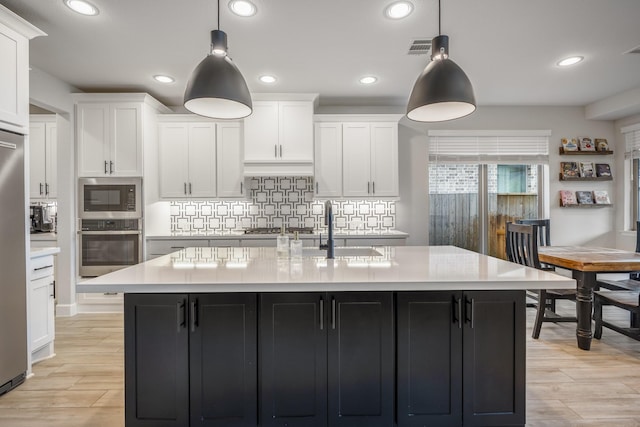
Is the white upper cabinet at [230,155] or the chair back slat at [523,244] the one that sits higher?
the white upper cabinet at [230,155]

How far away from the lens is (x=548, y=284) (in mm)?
1533

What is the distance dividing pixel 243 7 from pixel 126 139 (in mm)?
2352

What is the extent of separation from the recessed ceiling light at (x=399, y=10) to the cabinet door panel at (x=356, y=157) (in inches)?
72.7

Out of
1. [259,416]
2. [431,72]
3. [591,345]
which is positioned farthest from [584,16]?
[259,416]

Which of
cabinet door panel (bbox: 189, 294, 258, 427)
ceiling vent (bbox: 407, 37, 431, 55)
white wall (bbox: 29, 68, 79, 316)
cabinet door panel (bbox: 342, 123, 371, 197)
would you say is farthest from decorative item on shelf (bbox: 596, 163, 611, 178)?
white wall (bbox: 29, 68, 79, 316)

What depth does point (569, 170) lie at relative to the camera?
15.7ft

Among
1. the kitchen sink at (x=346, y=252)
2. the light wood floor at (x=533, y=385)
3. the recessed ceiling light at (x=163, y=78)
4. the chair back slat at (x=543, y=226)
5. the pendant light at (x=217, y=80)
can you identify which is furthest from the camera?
the chair back slat at (x=543, y=226)

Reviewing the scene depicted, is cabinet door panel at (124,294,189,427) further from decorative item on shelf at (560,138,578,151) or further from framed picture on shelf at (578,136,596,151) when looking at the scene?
framed picture on shelf at (578,136,596,151)

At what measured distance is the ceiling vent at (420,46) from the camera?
9.49 feet

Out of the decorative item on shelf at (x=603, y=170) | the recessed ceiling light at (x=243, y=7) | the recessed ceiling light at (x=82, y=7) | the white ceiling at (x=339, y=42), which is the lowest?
the decorative item on shelf at (x=603, y=170)

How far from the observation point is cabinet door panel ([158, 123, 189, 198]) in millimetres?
4281

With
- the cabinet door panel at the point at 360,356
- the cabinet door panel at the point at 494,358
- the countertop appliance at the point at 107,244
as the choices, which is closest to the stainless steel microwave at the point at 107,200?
the countertop appliance at the point at 107,244

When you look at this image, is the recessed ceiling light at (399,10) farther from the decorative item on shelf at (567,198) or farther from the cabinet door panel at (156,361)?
the decorative item on shelf at (567,198)

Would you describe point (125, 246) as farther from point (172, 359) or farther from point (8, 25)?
point (172, 359)
